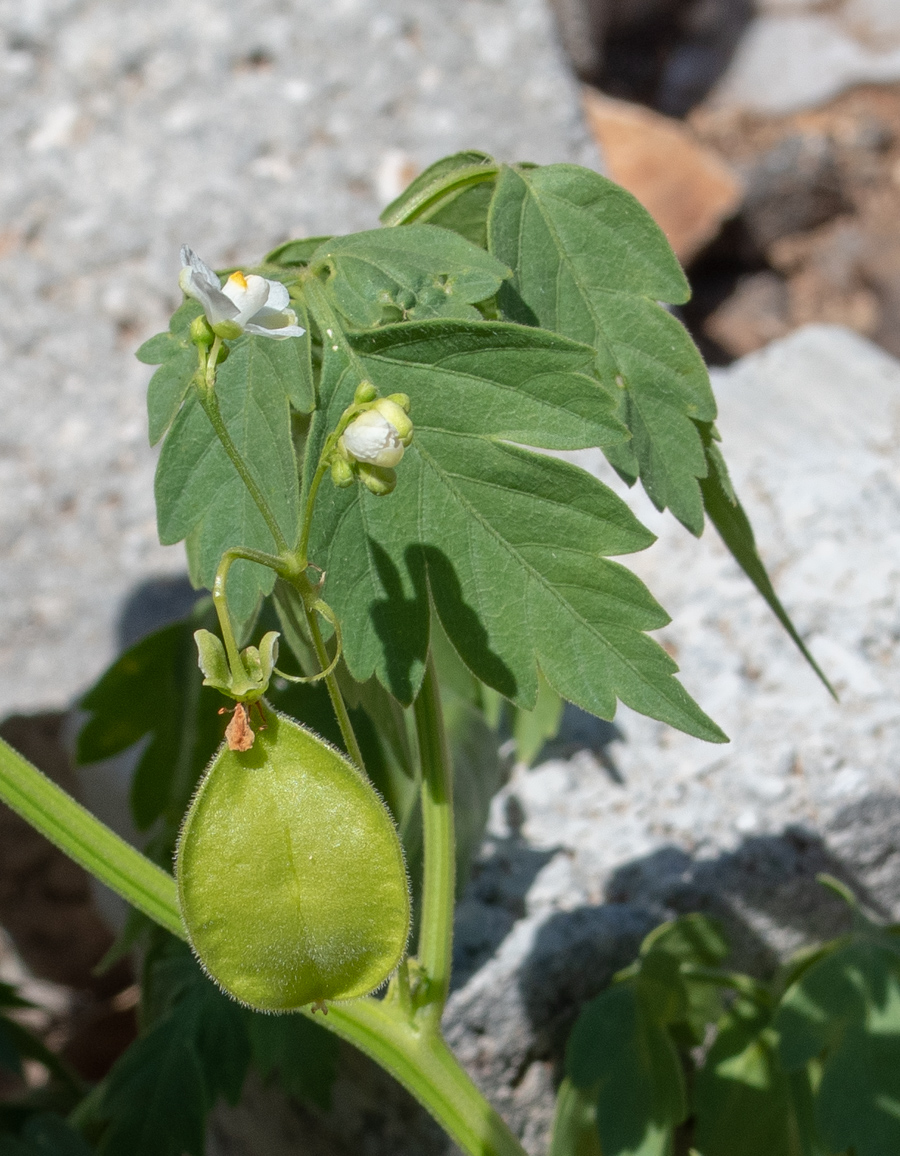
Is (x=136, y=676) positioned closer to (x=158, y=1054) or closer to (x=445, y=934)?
(x=158, y=1054)

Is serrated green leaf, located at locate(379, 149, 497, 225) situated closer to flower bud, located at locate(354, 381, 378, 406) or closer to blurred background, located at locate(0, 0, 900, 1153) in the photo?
flower bud, located at locate(354, 381, 378, 406)

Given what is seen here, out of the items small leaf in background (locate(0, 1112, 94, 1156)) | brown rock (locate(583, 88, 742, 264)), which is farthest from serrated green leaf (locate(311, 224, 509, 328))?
brown rock (locate(583, 88, 742, 264))

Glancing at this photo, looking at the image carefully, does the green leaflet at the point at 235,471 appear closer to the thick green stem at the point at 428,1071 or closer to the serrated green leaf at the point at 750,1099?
the thick green stem at the point at 428,1071

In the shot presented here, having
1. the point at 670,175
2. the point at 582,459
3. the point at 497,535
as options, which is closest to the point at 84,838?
the point at 497,535

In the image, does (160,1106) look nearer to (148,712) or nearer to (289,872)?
(148,712)

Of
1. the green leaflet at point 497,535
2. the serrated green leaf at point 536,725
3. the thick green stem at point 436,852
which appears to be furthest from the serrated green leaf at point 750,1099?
the green leaflet at point 497,535

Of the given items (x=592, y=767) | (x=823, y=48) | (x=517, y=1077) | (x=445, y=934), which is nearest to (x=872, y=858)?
(x=592, y=767)

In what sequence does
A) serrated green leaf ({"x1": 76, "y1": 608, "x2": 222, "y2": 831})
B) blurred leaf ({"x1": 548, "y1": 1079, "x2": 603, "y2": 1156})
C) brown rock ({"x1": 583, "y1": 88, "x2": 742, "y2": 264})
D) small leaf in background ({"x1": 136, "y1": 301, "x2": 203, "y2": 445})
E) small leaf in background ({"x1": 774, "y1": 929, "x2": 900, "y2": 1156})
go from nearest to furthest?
small leaf in background ({"x1": 136, "y1": 301, "x2": 203, "y2": 445}) < small leaf in background ({"x1": 774, "y1": 929, "x2": 900, "y2": 1156}) < blurred leaf ({"x1": 548, "y1": 1079, "x2": 603, "y2": 1156}) < serrated green leaf ({"x1": 76, "y1": 608, "x2": 222, "y2": 831}) < brown rock ({"x1": 583, "y1": 88, "x2": 742, "y2": 264})

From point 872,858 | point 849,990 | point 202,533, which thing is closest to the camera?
point 202,533
